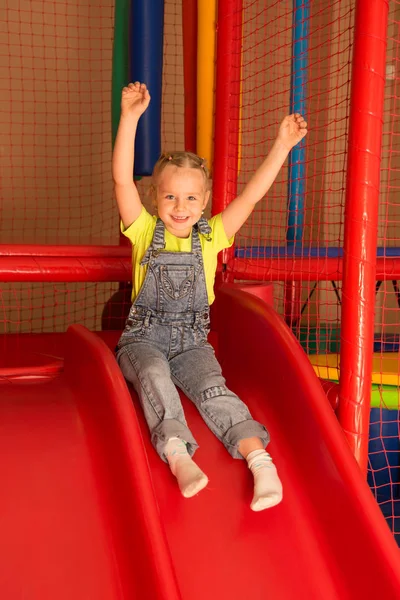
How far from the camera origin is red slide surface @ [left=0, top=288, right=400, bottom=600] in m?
1.40

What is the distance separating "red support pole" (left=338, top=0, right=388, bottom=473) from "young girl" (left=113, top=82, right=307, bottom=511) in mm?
226

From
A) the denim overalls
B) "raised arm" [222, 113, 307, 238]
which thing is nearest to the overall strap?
the denim overalls

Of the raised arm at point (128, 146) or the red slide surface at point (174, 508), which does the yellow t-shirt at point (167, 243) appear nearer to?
the raised arm at point (128, 146)

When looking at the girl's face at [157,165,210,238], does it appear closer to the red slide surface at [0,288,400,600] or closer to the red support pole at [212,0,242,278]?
the red slide surface at [0,288,400,600]

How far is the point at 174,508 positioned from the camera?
1.57 metres

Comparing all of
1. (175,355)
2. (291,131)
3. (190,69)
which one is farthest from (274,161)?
(190,69)

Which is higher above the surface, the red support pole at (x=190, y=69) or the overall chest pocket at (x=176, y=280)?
the red support pole at (x=190, y=69)

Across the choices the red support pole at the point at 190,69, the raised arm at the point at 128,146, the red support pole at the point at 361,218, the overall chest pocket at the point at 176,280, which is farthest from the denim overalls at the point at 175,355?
the red support pole at the point at 190,69

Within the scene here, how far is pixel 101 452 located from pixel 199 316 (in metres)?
0.56

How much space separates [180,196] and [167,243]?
17cm

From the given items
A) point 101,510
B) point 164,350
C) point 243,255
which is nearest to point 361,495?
point 101,510

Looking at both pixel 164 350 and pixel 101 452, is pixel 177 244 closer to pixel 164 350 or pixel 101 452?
pixel 164 350

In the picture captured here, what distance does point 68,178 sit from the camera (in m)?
5.14

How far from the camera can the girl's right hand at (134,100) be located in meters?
1.85
